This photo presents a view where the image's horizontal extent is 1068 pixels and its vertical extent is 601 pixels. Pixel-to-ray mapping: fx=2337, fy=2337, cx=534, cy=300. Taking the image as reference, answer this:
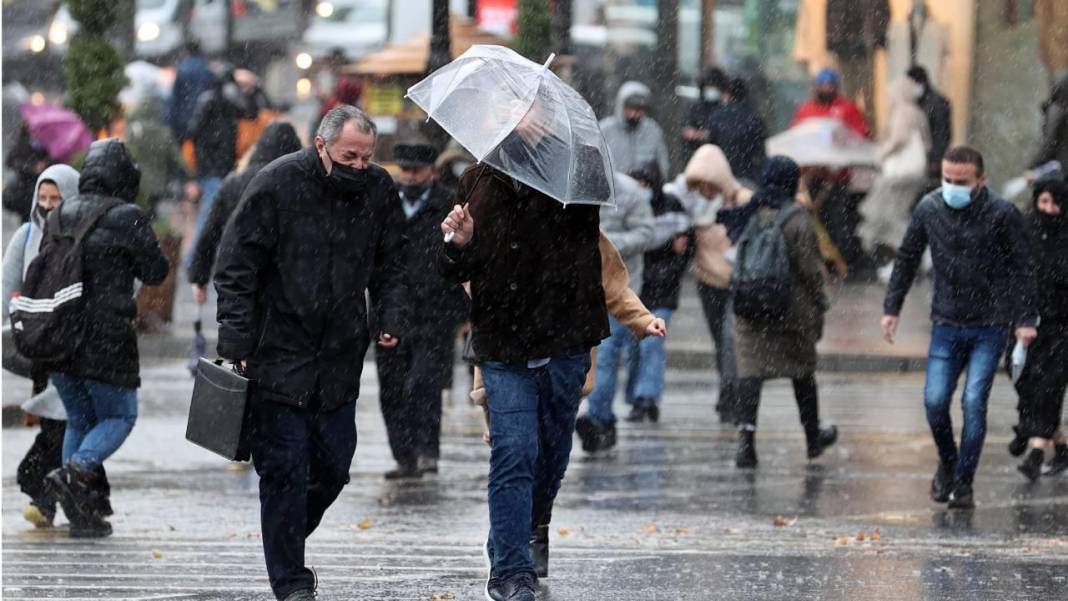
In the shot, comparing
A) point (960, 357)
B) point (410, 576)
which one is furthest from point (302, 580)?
point (960, 357)

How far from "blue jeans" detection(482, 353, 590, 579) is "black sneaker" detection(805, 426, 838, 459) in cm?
486

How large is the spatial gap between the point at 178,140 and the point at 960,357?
50.3 ft

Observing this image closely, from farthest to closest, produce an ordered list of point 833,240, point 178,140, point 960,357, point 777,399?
point 178,140 → point 833,240 → point 777,399 → point 960,357

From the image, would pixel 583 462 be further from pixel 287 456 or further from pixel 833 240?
pixel 833 240

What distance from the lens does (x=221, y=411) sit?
311 inches

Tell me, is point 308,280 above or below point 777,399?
above

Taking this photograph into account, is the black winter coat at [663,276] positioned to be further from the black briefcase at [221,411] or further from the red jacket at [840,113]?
the red jacket at [840,113]

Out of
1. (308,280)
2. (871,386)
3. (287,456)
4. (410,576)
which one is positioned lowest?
(871,386)

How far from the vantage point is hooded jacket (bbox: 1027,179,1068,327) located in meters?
12.3

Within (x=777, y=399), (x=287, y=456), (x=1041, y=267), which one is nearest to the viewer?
(x=287, y=456)

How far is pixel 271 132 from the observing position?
40.8ft

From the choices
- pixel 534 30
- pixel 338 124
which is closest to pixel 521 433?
pixel 338 124

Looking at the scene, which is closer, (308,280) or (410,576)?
(308,280)

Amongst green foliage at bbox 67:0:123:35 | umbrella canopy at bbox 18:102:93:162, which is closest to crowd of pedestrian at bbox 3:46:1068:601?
umbrella canopy at bbox 18:102:93:162
